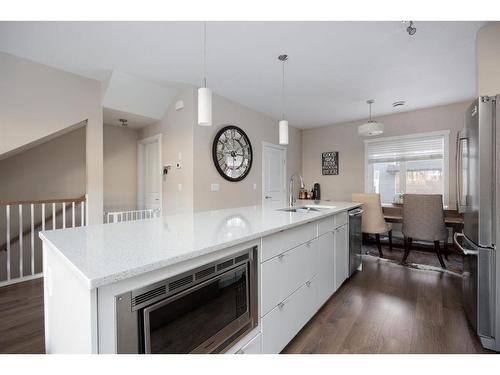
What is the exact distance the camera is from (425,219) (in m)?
3.13

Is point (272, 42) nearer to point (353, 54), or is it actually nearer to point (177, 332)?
point (353, 54)

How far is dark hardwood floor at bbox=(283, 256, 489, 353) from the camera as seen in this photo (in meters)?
1.62

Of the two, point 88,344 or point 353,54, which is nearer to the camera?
point 88,344

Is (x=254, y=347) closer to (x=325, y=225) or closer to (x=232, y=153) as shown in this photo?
(x=325, y=225)

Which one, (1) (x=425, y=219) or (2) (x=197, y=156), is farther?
Result: (2) (x=197, y=156)

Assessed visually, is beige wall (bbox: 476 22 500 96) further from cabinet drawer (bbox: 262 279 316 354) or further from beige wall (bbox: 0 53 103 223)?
beige wall (bbox: 0 53 103 223)

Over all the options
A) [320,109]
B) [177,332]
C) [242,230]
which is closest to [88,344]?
[177,332]

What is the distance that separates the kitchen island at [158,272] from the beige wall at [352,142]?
338cm

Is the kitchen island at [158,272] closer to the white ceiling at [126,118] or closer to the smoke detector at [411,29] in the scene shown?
the smoke detector at [411,29]

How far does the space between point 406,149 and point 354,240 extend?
8.85 ft

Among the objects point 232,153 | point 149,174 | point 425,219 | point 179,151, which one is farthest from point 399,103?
point 149,174

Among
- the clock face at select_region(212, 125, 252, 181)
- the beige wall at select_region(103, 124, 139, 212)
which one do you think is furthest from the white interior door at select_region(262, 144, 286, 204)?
the beige wall at select_region(103, 124, 139, 212)

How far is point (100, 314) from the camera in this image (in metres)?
0.71

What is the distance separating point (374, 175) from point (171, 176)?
3934 millimetres
